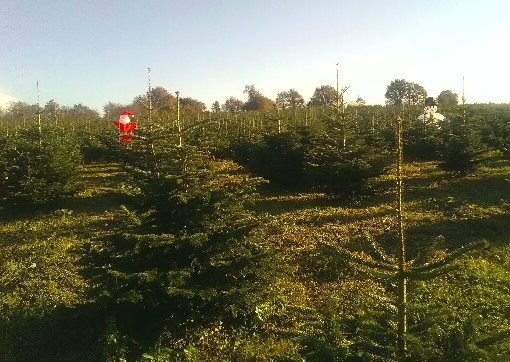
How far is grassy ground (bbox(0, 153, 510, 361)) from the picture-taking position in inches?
246

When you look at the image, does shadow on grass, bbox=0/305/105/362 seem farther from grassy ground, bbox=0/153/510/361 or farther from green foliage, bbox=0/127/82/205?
green foliage, bbox=0/127/82/205

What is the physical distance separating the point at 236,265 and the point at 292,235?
13.5 feet

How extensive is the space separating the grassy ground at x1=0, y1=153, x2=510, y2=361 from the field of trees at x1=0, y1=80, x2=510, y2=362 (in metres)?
0.04

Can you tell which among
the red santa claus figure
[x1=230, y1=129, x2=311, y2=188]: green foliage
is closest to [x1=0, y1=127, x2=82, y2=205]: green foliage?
the red santa claus figure

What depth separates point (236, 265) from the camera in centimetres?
600

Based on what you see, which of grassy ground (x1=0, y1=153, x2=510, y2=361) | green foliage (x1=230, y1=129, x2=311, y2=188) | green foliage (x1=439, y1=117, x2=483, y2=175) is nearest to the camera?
grassy ground (x1=0, y1=153, x2=510, y2=361)

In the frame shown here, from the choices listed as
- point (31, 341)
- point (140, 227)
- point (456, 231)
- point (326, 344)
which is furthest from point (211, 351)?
point (456, 231)

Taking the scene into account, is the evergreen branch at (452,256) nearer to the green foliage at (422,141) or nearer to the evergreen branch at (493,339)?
the evergreen branch at (493,339)

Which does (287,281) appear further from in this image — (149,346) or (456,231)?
(456,231)

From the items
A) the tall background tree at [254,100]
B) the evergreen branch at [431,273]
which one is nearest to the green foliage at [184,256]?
the evergreen branch at [431,273]

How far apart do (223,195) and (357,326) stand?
324cm

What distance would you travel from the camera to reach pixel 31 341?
5.94 meters

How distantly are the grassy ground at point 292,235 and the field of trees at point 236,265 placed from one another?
0.14 ft

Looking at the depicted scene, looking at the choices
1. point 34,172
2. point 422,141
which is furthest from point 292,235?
point 422,141
